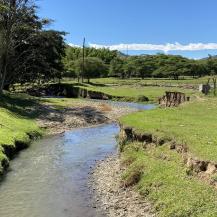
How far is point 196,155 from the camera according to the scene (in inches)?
814

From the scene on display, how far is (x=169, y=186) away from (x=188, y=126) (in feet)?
32.8

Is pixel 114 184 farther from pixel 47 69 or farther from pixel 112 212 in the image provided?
pixel 47 69

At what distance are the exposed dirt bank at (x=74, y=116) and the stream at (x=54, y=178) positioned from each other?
6404mm

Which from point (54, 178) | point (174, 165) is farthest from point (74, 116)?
point (174, 165)

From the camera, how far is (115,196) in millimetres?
21422

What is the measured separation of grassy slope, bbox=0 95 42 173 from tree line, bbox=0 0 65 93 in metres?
4.84

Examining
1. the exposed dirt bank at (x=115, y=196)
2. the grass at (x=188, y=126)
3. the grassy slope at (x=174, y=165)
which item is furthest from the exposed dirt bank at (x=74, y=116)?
the exposed dirt bank at (x=115, y=196)

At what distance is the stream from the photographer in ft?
66.5

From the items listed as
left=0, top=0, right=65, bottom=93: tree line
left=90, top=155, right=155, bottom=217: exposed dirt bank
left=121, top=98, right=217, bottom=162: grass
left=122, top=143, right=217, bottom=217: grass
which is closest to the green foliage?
left=0, top=0, right=65, bottom=93: tree line

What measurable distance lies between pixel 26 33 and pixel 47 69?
14.8 metres

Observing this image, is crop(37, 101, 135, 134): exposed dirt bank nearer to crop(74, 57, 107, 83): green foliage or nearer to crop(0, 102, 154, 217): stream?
crop(0, 102, 154, 217): stream

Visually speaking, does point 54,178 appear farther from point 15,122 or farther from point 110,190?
point 15,122

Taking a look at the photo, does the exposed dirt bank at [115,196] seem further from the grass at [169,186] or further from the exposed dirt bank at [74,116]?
the exposed dirt bank at [74,116]

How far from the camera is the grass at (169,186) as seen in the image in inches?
664
